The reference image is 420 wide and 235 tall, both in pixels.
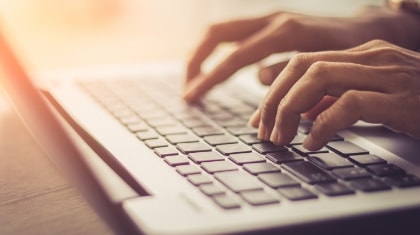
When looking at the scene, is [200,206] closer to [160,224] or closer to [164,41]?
[160,224]

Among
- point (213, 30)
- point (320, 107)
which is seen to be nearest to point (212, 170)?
point (320, 107)

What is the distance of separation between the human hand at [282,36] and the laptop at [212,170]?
3.6 inches

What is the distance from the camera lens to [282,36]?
2.88 ft

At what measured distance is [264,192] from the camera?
49 cm

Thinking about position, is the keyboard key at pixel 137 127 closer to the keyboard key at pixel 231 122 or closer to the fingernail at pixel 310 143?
the keyboard key at pixel 231 122

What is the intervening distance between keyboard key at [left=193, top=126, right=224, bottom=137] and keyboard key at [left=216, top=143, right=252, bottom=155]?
0.06 metres

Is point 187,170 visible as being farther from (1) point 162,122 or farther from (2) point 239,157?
(1) point 162,122

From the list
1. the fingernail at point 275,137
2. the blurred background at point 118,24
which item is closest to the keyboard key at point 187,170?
the fingernail at point 275,137

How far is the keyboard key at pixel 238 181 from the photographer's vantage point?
19.5 inches

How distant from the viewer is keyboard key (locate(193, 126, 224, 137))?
0.70 meters

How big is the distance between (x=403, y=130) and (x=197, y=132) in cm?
22

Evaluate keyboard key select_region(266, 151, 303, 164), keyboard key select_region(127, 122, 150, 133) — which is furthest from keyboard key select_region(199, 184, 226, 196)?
keyboard key select_region(127, 122, 150, 133)

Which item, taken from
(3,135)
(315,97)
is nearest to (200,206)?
(315,97)

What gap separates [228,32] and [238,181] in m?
0.50
